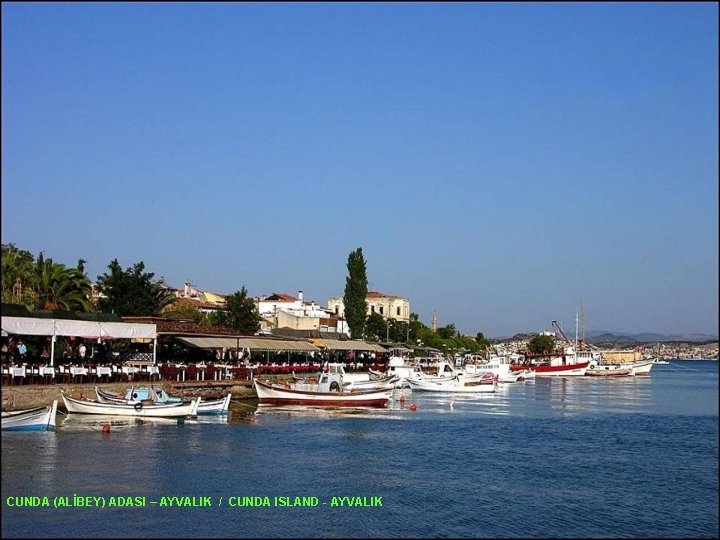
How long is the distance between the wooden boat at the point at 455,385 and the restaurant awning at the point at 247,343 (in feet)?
47.8

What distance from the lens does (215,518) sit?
22.0 m

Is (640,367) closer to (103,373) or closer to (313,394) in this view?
(313,394)

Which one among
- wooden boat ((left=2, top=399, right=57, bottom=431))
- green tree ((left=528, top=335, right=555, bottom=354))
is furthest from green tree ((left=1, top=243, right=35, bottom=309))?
green tree ((left=528, top=335, right=555, bottom=354))

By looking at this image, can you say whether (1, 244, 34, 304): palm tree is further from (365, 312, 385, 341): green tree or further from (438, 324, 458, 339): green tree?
(438, 324, 458, 339): green tree

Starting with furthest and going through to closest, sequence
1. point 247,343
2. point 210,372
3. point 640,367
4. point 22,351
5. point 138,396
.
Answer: point 640,367, point 247,343, point 210,372, point 22,351, point 138,396

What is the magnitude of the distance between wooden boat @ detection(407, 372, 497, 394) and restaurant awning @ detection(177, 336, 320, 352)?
47.8ft

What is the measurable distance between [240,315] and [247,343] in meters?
21.9

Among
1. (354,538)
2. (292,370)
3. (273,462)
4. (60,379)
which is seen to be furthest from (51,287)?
(354,538)

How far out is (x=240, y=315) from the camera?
84188mm

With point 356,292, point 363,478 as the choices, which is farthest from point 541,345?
point 363,478

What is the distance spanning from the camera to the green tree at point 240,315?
8412 cm

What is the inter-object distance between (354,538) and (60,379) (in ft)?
91.1

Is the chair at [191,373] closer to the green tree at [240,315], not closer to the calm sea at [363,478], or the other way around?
the calm sea at [363,478]

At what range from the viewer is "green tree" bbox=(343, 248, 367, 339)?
11212 cm
